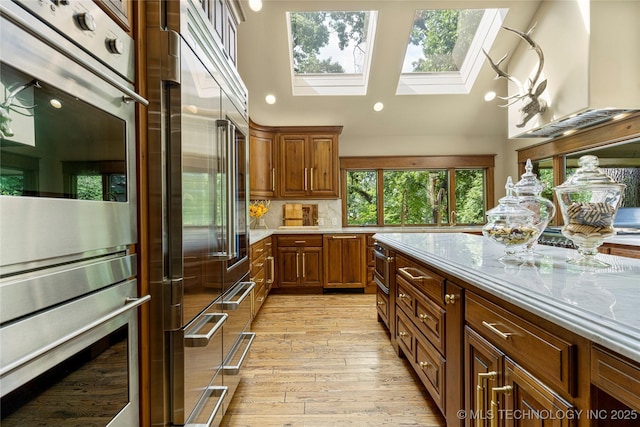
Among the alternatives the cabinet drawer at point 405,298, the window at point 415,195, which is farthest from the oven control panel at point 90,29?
the window at point 415,195

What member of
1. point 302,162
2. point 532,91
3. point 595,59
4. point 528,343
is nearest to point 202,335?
point 528,343

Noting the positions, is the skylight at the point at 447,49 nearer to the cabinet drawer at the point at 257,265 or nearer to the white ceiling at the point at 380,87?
the white ceiling at the point at 380,87

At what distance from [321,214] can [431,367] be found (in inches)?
138

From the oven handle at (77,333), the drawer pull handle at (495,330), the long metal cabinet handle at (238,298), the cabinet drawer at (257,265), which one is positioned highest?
the oven handle at (77,333)

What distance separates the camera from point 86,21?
82 cm

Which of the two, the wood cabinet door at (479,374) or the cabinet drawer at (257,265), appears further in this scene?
the cabinet drawer at (257,265)

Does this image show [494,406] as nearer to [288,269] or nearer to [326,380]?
[326,380]

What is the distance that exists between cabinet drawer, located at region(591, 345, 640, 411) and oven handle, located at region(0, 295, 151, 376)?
1.21 metres

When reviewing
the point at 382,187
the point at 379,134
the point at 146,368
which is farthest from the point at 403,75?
the point at 146,368

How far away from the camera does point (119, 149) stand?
100 centimetres

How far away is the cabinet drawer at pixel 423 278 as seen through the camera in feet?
5.23

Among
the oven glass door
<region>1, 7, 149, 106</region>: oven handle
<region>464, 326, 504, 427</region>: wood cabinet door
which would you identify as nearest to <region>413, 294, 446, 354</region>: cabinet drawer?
<region>464, 326, 504, 427</region>: wood cabinet door

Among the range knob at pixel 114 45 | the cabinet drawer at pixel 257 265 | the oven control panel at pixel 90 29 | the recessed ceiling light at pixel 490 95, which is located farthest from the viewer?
the recessed ceiling light at pixel 490 95

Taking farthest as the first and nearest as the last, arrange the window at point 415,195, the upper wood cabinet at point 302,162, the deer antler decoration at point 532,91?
1. the window at point 415,195
2. the upper wood cabinet at point 302,162
3. the deer antler decoration at point 532,91
